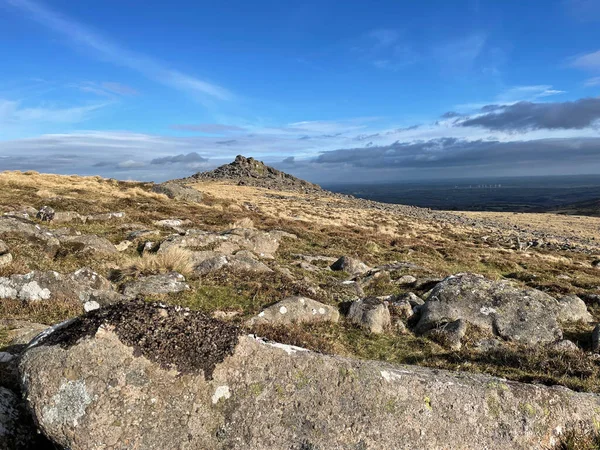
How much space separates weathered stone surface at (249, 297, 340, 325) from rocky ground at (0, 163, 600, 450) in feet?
0.16

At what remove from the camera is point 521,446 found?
477 centimetres

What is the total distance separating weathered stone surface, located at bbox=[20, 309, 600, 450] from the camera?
13.6 ft

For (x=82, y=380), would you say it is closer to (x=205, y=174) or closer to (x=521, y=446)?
(x=521, y=446)

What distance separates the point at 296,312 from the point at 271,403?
21.1 ft

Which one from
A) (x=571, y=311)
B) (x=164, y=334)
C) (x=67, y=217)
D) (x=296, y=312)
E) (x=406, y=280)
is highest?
(x=164, y=334)

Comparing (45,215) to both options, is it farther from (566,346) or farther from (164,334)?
(566,346)

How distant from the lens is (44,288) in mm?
9453

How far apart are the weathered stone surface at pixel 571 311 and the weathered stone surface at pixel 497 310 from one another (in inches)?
37.9

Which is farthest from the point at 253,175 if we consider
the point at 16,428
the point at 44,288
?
the point at 16,428

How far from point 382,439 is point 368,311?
686 centimetres

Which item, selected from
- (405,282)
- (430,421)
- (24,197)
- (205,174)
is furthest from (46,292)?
(205,174)

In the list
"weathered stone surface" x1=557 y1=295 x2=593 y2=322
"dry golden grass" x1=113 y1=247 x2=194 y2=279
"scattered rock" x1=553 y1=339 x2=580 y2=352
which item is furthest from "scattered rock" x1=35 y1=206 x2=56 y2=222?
"weathered stone surface" x1=557 y1=295 x2=593 y2=322

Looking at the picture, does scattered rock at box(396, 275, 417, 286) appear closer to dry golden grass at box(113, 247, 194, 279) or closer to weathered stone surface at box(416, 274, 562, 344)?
weathered stone surface at box(416, 274, 562, 344)

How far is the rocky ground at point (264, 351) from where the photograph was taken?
4293 mm
